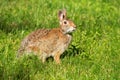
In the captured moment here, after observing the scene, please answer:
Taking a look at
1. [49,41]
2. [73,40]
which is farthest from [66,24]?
[73,40]

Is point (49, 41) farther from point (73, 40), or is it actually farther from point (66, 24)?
point (73, 40)

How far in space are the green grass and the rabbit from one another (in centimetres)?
16

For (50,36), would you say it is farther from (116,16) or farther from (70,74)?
(116,16)

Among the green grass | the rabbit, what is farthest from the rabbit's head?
the green grass

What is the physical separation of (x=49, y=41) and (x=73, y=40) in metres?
1.08

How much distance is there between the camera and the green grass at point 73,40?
7.39 m

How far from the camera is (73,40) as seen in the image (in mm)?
9477

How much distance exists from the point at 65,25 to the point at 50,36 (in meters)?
0.33

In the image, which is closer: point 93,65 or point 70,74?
point 70,74

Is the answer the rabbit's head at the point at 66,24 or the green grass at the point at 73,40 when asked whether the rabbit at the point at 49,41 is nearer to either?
the rabbit's head at the point at 66,24

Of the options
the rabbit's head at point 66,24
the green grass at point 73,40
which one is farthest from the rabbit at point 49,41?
the green grass at point 73,40

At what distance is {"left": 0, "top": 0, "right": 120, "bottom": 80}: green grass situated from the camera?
7.39m

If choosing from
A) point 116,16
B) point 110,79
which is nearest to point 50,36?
point 110,79

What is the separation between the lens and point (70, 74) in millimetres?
7434
